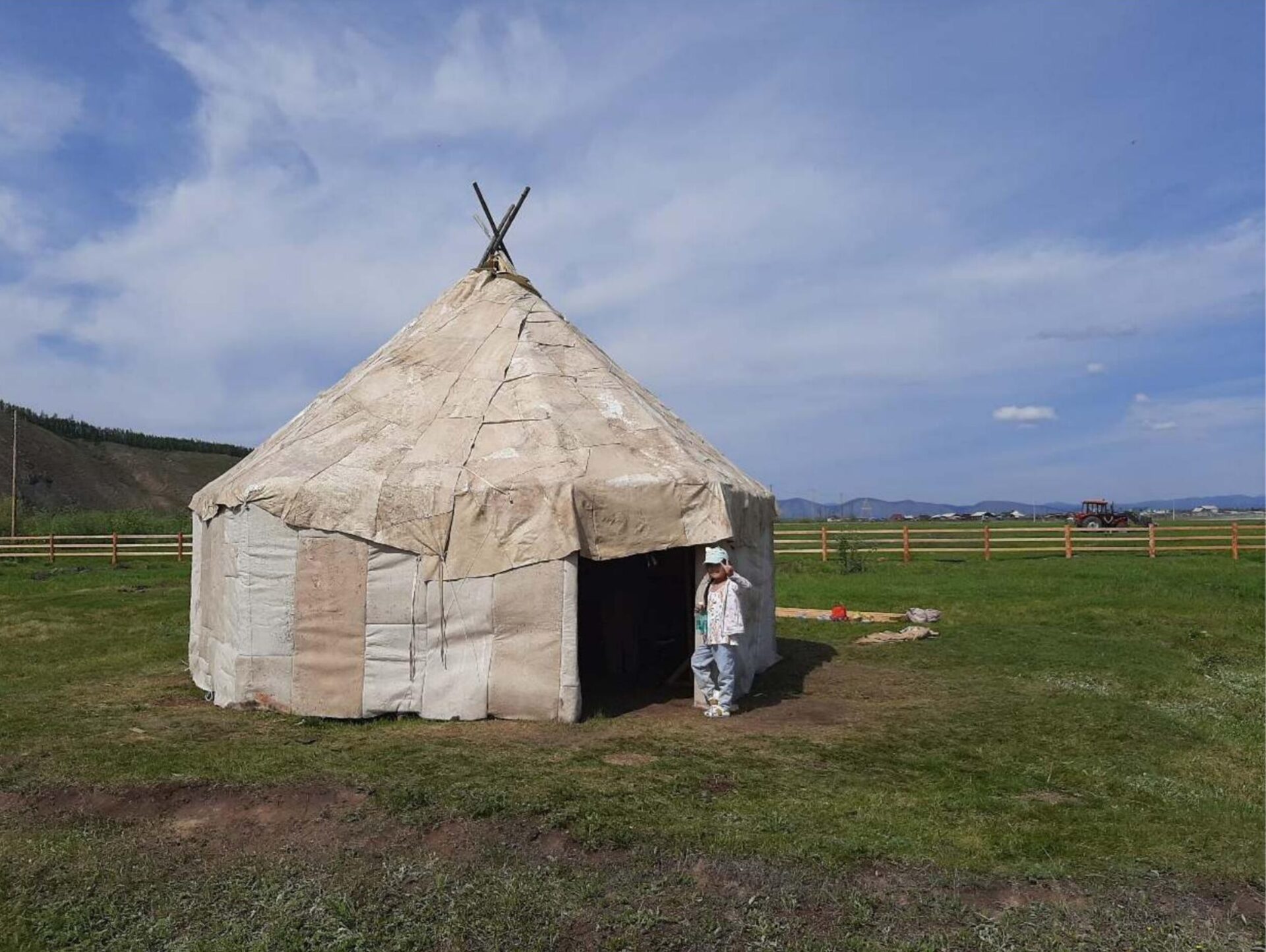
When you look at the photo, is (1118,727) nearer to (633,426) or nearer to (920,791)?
(920,791)

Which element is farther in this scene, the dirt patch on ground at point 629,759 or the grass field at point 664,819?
the dirt patch on ground at point 629,759

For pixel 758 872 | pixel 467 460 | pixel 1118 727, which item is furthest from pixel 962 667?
pixel 758 872

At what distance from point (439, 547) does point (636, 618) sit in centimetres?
318

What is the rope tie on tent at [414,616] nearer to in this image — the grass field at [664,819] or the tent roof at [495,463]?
the tent roof at [495,463]

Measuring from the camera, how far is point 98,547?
25312 mm

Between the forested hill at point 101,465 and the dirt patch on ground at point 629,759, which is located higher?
the forested hill at point 101,465

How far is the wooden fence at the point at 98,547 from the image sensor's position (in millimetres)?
24953

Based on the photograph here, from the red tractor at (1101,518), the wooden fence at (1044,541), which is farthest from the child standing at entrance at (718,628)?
the red tractor at (1101,518)

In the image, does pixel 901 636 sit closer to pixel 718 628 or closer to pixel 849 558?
pixel 718 628

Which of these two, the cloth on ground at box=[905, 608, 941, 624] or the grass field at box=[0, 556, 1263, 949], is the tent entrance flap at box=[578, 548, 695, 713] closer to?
the grass field at box=[0, 556, 1263, 949]

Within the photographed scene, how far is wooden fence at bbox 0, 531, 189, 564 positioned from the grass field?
52.4 feet

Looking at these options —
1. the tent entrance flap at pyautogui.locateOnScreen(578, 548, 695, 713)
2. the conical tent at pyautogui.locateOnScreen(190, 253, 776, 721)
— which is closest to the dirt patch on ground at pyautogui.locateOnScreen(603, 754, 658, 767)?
the conical tent at pyautogui.locateOnScreen(190, 253, 776, 721)

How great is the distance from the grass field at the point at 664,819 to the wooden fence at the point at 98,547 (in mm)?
15977

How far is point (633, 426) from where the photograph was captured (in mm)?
8797
